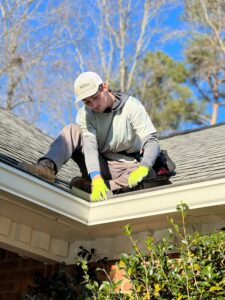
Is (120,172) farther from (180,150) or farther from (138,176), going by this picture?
(180,150)

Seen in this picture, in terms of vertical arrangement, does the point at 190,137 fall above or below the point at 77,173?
above

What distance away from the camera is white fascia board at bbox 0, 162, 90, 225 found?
123 inches

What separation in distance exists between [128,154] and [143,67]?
Result: 1782 centimetres

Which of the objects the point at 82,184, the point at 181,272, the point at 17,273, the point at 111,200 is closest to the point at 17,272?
the point at 17,273

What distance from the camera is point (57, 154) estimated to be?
12.5 feet

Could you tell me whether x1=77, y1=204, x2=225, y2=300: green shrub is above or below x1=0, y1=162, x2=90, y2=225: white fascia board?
below

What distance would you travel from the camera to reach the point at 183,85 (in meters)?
21.9

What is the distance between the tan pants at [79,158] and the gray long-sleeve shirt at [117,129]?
0.32ft

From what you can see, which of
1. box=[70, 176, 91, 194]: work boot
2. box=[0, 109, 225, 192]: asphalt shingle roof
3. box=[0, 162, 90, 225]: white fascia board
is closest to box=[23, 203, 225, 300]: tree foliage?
box=[0, 109, 225, 192]: asphalt shingle roof

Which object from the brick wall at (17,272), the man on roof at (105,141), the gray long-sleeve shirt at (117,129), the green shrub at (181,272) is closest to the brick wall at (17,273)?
the brick wall at (17,272)

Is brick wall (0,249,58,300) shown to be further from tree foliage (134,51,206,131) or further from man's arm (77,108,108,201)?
tree foliage (134,51,206,131)

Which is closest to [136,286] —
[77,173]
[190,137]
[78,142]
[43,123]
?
[78,142]

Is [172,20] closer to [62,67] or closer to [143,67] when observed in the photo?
[143,67]

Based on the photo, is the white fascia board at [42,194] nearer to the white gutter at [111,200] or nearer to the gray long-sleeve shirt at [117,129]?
the white gutter at [111,200]
